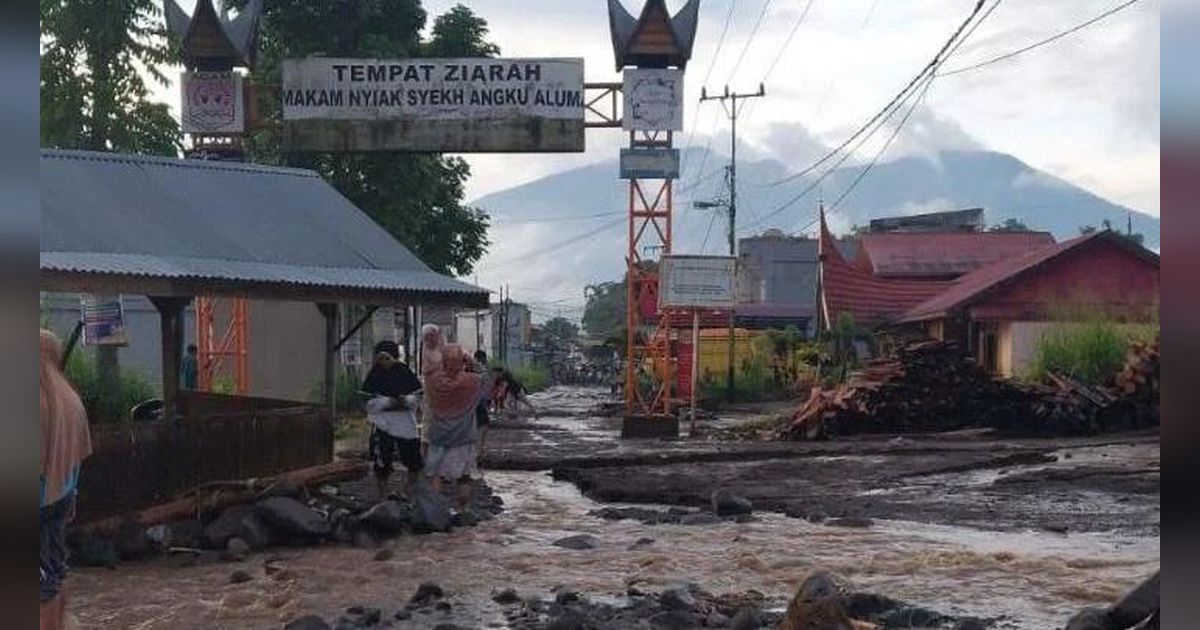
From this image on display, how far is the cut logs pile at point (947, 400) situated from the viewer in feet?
73.3

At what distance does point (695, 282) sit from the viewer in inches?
980

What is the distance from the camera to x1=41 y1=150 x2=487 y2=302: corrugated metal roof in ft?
37.8

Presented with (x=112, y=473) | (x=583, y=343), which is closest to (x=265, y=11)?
(x=112, y=473)

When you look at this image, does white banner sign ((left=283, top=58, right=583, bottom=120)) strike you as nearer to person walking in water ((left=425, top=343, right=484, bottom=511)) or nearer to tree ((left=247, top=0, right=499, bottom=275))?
tree ((left=247, top=0, right=499, bottom=275))

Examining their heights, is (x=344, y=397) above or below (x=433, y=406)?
below

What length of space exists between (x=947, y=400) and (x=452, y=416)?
13.7 metres

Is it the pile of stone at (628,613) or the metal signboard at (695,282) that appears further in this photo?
the metal signboard at (695,282)

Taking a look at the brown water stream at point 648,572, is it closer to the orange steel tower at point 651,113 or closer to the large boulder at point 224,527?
the large boulder at point 224,527

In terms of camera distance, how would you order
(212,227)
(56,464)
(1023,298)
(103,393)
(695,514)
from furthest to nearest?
(1023,298), (103,393), (212,227), (695,514), (56,464)

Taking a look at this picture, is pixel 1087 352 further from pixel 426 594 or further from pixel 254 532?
pixel 426 594

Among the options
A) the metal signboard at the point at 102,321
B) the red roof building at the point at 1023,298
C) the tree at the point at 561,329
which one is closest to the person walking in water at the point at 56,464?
the metal signboard at the point at 102,321

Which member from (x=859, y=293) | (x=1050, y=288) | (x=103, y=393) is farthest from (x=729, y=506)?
(x=859, y=293)

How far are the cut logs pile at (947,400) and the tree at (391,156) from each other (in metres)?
10.8
